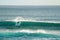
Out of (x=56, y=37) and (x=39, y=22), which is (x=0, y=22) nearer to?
(x=39, y=22)

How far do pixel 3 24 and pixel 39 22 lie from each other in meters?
0.40

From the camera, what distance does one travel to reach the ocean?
101 centimetres

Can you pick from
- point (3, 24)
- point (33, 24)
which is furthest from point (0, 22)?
point (33, 24)

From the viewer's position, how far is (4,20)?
1.03 meters

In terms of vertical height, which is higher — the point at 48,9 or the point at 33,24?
the point at 48,9

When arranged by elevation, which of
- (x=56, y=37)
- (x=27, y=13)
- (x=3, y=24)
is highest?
(x=27, y=13)

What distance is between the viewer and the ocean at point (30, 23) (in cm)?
101

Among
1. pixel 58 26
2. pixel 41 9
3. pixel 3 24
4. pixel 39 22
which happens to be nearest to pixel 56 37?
pixel 58 26

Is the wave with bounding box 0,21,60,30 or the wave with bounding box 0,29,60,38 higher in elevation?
the wave with bounding box 0,21,60,30

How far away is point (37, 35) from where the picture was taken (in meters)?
1.01

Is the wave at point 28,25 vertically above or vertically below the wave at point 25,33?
above

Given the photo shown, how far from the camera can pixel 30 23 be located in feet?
3.33

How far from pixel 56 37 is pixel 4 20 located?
0.59 meters

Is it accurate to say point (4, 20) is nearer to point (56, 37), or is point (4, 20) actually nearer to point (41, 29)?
point (41, 29)
